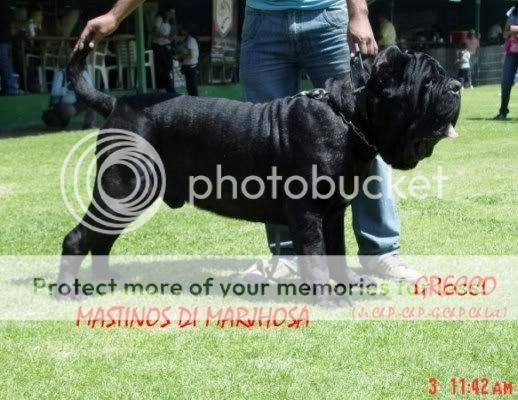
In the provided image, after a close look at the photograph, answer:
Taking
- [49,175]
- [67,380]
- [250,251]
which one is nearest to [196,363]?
[67,380]

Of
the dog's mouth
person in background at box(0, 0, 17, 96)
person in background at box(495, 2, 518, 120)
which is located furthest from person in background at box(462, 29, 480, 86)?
the dog's mouth

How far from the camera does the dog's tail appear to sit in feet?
14.8

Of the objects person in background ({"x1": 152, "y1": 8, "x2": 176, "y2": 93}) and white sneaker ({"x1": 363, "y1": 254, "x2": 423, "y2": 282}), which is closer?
white sneaker ({"x1": 363, "y1": 254, "x2": 423, "y2": 282})

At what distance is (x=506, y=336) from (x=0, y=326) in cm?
228

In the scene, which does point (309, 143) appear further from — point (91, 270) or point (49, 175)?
point (49, 175)

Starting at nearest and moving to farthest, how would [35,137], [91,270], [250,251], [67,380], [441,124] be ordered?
[67,380]
[441,124]
[91,270]
[250,251]
[35,137]

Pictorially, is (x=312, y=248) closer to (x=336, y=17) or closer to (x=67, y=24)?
(x=336, y=17)

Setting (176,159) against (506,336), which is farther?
(176,159)

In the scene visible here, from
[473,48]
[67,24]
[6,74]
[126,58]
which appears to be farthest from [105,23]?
[473,48]

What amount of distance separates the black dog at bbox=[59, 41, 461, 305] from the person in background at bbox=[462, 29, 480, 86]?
24966 millimetres

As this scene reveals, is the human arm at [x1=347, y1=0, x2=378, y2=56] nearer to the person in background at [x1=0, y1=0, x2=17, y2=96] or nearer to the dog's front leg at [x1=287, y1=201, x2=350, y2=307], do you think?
the dog's front leg at [x1=287, y1=201, x2=350, y2=307]

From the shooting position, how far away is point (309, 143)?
4172mm

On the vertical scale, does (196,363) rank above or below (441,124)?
below
